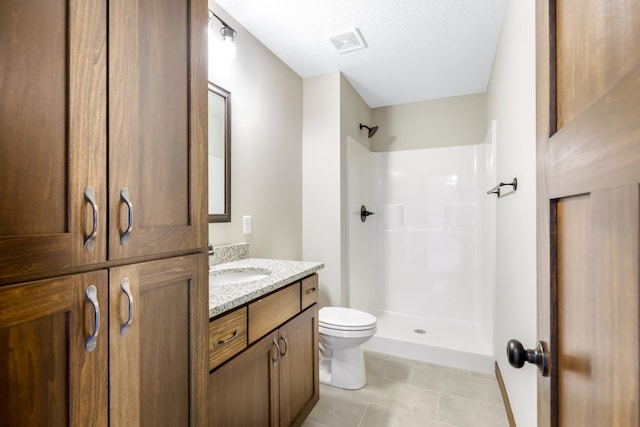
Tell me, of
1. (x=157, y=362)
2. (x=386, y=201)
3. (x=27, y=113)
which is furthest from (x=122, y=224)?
(x=386, y=201)

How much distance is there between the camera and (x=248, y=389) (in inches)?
46.8

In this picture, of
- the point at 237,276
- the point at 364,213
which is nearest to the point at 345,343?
the point at 237,276

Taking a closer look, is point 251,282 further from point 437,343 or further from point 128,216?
point 437,343

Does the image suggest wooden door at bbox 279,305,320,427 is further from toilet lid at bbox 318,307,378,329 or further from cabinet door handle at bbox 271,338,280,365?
toilet lid at bbox 318,307,378,329

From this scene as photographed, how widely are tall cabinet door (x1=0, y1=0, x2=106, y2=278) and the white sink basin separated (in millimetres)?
1007

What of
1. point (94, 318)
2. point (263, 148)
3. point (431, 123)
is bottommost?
point (94, 318)

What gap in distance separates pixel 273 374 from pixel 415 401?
3.77 ft

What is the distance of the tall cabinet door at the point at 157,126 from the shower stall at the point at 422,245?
6.32 feet

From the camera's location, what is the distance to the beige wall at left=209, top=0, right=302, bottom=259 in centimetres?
188

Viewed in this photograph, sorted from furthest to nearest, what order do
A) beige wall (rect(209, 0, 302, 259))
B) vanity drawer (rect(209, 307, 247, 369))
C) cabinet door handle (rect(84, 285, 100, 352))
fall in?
beige wall (rect(209, 0, 302, 259))
vanity drawer (rect(209, 307, 247, 369))
cabinet door handle (rect(84, 285, 100, 352))

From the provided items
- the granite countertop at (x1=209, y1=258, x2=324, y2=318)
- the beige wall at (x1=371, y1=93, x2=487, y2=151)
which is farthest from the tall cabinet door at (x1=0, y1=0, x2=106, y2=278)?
the beige wall at (x1=371, y1=93, x2=487, y2=151)

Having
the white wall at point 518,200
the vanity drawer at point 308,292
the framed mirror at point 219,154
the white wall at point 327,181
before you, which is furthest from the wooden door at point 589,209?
the white wall at point 327,181

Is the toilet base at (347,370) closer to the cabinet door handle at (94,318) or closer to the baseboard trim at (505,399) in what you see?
the baseboard trim at (505,399)

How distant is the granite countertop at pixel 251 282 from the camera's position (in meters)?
1.06
